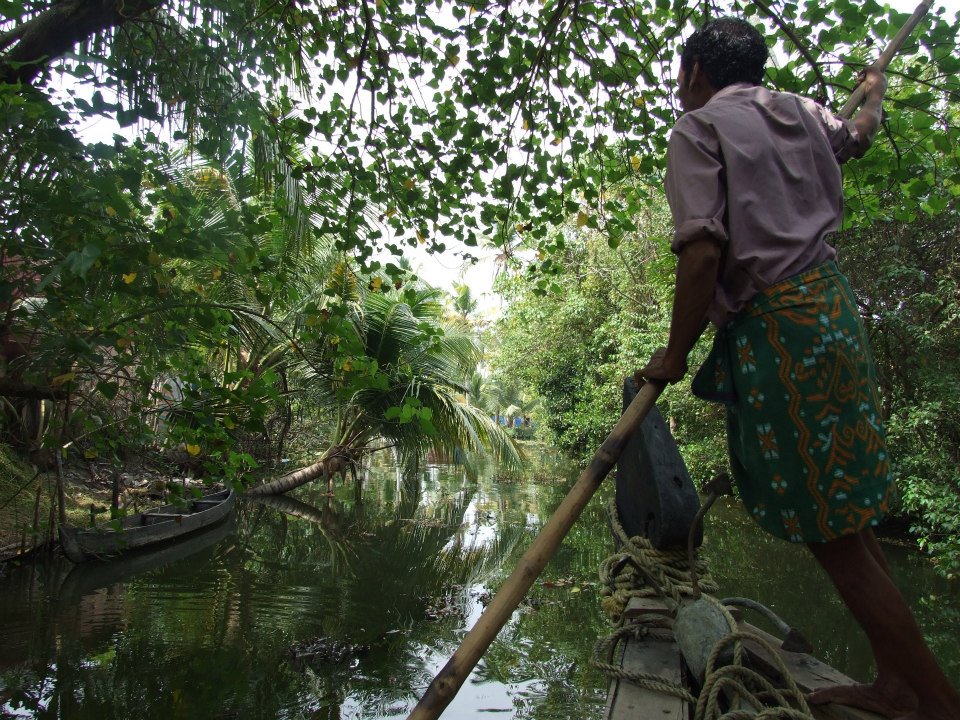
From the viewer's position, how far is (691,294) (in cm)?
150

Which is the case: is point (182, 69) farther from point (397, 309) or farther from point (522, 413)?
point (522, 413)

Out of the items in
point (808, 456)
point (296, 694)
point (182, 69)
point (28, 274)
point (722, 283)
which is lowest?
point (296, 694)

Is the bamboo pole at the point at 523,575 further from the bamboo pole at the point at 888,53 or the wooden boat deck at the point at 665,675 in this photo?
the bamboo pole at the point at 888,53

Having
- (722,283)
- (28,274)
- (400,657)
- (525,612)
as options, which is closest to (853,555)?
(722,283)

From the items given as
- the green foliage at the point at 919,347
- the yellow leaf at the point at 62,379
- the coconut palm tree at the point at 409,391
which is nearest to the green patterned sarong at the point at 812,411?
the yellow leaf at the point at 62,379

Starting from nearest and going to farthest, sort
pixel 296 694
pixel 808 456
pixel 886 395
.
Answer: pixel 808 456
pixel 296 694
pixel 886 395

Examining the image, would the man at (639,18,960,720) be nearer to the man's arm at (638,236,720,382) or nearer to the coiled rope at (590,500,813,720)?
the man's arm at (638,236,720,382)

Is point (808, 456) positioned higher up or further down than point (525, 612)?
higher up

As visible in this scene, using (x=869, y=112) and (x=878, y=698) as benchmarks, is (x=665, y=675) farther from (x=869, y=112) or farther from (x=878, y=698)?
(x=869, y=112)

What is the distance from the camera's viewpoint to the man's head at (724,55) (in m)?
1.70

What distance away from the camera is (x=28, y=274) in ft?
10.2

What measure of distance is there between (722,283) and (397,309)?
35.8ft

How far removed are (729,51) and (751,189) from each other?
1.44 feet

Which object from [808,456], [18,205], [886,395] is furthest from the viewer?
[886,395]
